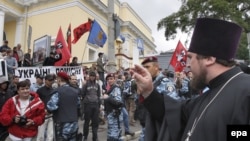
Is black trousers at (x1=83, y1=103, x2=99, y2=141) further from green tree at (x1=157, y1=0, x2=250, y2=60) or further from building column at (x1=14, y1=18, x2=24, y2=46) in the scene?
building column at (x1=14, y1=18, x2=24, y2=46)

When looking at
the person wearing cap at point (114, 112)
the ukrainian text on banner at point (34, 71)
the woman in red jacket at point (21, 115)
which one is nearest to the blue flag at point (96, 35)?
the ukrainian text on banner at point (34, 71)

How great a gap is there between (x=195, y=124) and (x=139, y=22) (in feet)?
160

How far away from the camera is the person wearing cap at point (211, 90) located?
213cm

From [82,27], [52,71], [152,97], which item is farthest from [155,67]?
[82,27]

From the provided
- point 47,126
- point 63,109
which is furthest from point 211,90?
point 47,126

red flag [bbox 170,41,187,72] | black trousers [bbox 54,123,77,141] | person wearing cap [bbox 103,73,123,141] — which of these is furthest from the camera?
red flag [bbox 170,41,187,72]

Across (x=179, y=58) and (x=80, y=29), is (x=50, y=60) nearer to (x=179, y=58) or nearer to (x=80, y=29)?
(x=80, y=29)

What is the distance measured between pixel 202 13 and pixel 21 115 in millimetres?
20113

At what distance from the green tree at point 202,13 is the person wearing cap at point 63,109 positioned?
56.1ft

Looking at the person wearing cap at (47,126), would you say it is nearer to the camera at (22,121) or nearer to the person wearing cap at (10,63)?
the camera at (22,121)

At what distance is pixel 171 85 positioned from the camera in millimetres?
5508

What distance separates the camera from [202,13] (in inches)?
962

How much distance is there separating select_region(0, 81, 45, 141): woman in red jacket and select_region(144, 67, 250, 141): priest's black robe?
4.03 m

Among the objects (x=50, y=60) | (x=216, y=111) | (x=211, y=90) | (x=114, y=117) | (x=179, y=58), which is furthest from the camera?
(x=179, y=58)
